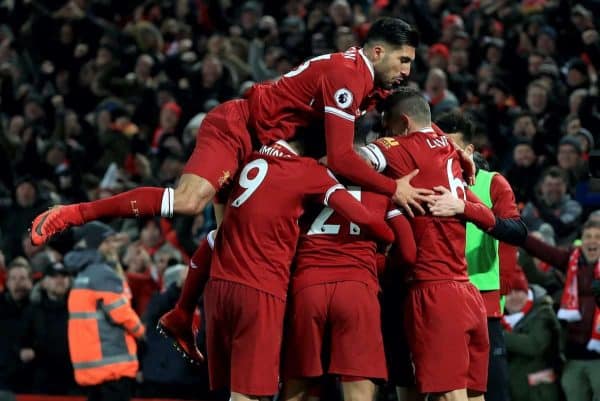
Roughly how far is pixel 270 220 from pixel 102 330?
4.03 m

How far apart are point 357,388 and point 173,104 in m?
9.42

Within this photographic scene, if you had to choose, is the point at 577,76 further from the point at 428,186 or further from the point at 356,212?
the point at 356,212

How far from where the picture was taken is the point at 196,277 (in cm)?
777

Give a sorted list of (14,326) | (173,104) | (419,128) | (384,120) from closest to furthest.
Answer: (419,128)
(384,120)
(14,326)
(173,104)

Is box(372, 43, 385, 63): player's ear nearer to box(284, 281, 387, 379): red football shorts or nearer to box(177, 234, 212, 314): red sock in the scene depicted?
box(284, 281, 387, 379): red football shorts

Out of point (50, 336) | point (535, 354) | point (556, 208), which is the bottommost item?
point (50, 336)

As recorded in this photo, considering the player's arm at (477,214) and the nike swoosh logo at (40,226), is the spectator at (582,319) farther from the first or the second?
the nike swoosh logo at (40,226)

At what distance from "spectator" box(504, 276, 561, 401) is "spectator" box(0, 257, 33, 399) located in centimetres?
473

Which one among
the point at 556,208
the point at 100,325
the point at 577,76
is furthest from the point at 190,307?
the point at 577,76

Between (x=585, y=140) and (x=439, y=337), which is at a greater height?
(x=585, y=140)

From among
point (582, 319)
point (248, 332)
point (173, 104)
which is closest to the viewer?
point (248, 332)

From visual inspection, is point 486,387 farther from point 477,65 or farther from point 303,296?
point 477,65

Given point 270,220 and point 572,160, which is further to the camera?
point 572,160

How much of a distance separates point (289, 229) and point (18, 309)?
19.7ft
